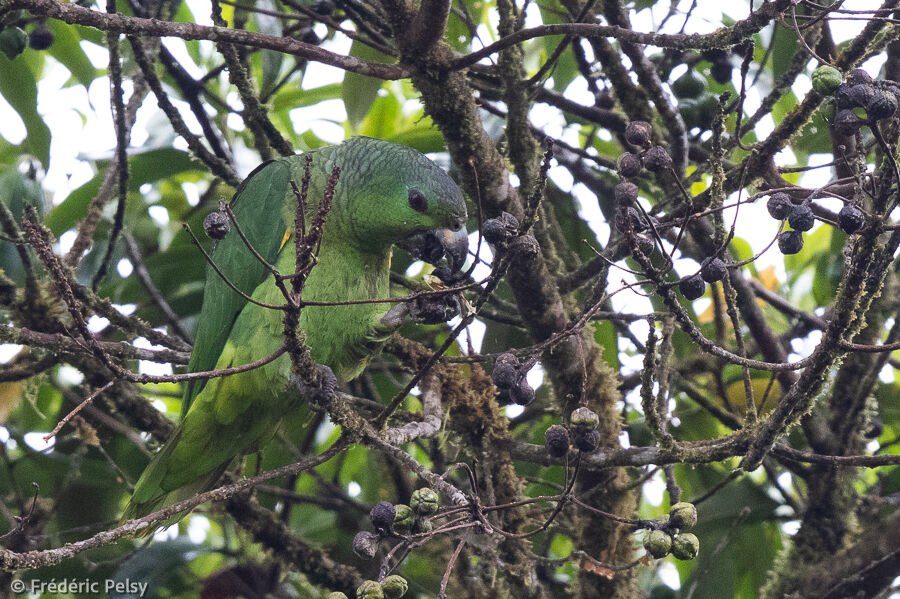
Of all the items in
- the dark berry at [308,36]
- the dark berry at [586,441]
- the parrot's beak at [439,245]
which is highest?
the dark berry at [308,36]

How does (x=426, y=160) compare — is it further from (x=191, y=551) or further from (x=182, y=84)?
(x=191, y=551)

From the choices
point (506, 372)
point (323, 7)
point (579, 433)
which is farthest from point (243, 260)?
point (579, 433)

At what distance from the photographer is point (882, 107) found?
1952 mm

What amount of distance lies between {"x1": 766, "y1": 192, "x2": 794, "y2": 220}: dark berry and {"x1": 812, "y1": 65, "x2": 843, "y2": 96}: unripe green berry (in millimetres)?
294

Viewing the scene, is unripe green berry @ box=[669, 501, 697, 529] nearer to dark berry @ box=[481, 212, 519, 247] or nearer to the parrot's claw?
dark berry @ box=[481, 212, 519, 247]

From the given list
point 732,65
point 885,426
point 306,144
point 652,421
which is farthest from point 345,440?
point 885,426

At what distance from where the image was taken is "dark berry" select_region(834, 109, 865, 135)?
2.06 meters

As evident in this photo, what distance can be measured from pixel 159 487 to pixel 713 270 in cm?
240

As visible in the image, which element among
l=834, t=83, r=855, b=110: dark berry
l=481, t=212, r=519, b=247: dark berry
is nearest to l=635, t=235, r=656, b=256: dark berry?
l=481, t=212, r=519, b=247: dark berry

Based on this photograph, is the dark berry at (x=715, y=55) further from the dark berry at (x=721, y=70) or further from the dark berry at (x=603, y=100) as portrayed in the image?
the dark berry at (x=603, y=100)

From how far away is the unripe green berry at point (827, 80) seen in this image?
2.18 m

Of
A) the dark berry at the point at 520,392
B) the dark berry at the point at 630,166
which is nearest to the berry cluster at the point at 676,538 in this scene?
the dark berry at the point at 520,392

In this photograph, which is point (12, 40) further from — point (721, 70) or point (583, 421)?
point (721, 70)

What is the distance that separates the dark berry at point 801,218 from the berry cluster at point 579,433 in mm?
747
